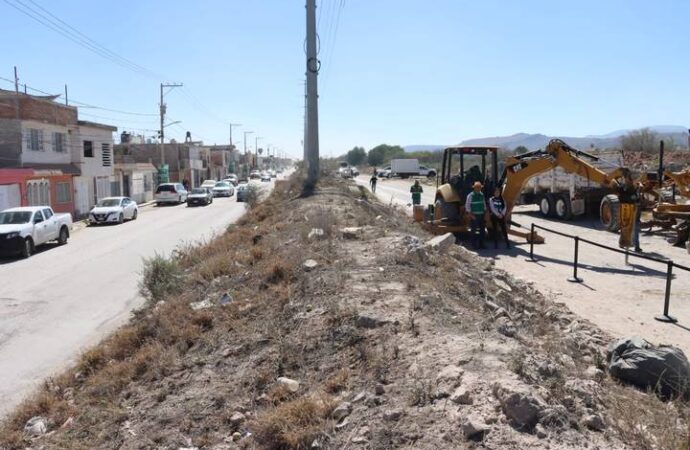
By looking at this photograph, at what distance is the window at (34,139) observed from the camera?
104ft

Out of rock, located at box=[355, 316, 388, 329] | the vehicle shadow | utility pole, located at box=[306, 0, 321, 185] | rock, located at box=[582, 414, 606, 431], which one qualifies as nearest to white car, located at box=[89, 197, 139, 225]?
the vehicle shadow

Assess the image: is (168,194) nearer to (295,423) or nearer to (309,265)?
(309,265)

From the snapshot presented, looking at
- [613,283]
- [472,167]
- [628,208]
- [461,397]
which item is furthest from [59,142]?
[461,397]

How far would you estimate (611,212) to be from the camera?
2138 cm

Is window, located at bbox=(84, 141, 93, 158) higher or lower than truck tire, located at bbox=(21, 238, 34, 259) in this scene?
higher

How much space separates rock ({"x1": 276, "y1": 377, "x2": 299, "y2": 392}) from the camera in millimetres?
5578

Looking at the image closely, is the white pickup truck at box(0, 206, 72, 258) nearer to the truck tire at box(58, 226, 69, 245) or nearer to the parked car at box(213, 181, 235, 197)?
the truck tire at box(58, 226, 69, 245)

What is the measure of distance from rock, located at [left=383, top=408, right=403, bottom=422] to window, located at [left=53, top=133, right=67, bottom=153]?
35.2 m

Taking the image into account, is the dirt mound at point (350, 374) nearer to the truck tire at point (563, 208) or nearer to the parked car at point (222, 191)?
the truck tire at point (563, 208)

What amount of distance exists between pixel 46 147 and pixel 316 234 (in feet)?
86.4

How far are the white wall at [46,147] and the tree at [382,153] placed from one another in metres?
130

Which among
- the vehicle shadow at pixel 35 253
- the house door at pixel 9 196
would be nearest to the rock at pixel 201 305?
the vehicle shadow at pixel 35 253

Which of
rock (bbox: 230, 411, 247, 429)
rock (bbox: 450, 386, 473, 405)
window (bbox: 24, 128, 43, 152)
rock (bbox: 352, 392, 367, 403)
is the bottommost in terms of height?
rock (bbox: 230, 411, 247, 429)

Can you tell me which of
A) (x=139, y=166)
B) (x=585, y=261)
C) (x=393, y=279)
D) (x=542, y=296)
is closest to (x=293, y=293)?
(x=393, y=279)
